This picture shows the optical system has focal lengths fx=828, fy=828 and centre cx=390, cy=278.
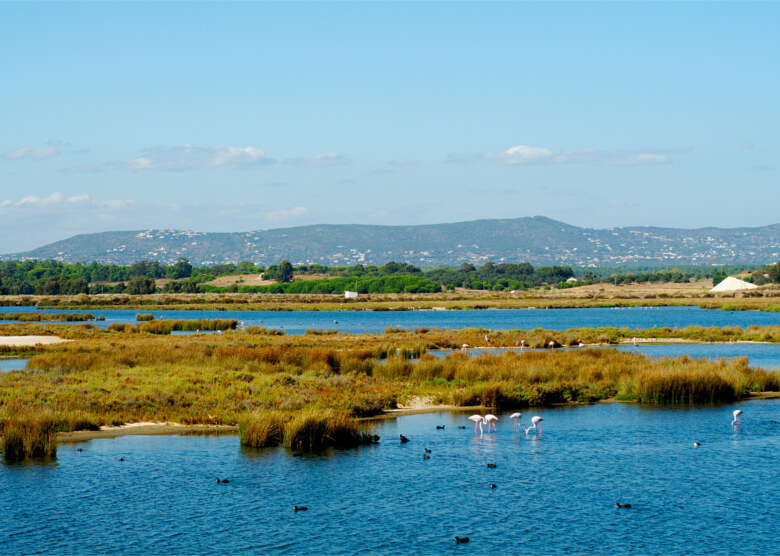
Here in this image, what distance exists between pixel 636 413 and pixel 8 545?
18164 millimetres

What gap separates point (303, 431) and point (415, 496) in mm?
4599

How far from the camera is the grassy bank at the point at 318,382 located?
23.8 metres

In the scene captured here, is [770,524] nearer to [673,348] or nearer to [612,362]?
[612,362]

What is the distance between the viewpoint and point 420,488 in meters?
16.7

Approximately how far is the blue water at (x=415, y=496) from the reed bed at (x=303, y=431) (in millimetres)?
529

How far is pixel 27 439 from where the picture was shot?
18.8 metres

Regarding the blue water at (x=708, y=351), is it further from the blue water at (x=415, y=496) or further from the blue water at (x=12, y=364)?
the blue water at (x=415, y=496)

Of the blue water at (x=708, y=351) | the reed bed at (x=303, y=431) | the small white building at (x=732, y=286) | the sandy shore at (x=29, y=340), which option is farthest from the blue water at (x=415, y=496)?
the small white building at (x=732, y=286)

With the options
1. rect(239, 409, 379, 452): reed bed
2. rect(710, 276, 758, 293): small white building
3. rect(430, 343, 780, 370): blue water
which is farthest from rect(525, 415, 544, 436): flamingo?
rect(710, 276, 758, 293): small white building

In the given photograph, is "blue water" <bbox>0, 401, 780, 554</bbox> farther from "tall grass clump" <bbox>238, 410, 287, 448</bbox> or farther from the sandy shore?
the sandy shore

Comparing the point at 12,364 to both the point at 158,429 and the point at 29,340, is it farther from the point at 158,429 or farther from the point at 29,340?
the point at 158,429

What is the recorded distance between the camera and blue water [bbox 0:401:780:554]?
13633 mm

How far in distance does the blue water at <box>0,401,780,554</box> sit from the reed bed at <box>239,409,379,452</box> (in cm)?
53

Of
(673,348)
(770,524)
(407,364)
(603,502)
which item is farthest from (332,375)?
(673,348)
